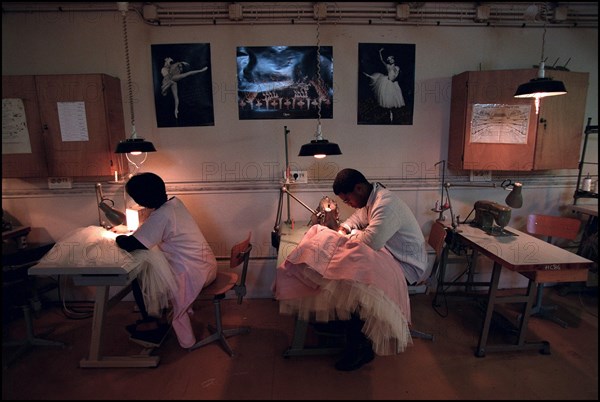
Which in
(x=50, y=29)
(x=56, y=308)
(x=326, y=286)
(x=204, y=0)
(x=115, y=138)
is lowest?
(x=56, y=308)

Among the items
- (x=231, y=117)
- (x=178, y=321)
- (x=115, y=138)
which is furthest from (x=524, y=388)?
(x=115, y=138)

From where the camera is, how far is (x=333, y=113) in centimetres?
307

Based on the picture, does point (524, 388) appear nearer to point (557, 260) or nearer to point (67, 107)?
point (557, 260)

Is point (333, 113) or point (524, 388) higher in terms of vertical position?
point (333, 113)

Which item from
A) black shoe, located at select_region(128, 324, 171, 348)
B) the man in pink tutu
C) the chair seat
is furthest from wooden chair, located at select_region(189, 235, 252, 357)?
the man in pink tutu

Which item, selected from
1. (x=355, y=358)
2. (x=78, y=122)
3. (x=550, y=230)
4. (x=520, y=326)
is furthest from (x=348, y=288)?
(x=78, y=122)

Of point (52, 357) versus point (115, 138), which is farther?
point (115, 138)

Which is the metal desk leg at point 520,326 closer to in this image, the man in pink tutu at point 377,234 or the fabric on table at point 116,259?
the man in pink tutu at point 377,234

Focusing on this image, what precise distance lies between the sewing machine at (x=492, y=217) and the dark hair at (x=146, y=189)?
267 centimetres

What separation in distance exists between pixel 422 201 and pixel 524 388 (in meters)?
1.84

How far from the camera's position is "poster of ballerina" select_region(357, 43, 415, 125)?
118 inches

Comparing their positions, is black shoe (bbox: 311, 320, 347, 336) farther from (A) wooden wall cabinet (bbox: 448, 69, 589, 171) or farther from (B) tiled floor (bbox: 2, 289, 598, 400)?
(A) wooden wall cabinet (bbox: 448, 69, 589, 171)

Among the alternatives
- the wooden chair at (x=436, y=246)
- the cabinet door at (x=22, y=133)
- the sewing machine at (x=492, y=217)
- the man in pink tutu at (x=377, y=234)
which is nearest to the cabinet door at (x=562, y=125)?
the sewing machine at (x=492, y=217)

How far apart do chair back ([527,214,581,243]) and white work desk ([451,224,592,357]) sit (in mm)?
405
